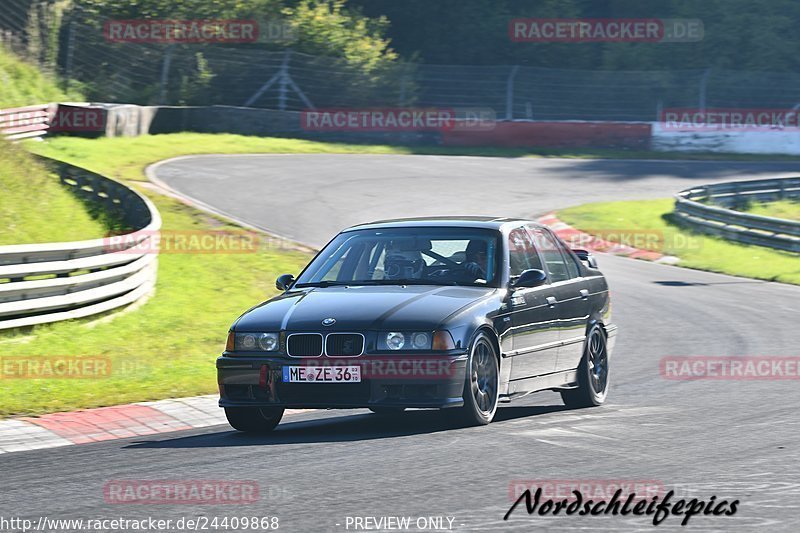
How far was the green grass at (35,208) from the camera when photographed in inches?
684

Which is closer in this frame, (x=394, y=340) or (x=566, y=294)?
(x=394, y=340)

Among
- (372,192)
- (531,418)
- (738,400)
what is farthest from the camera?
(372,192)

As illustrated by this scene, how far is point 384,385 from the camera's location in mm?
8344

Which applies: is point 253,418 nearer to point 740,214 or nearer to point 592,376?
point 592,376

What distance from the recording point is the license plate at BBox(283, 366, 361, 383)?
8.38m

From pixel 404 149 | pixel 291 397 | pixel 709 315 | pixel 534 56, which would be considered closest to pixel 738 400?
pixel 291 397

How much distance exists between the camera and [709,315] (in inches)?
712

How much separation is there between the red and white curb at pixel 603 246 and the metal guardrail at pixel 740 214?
2.66m

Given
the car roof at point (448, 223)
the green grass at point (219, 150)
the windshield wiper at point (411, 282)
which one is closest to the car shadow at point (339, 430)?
the windshield wiper at point (411, 282)

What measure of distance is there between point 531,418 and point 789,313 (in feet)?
32.5

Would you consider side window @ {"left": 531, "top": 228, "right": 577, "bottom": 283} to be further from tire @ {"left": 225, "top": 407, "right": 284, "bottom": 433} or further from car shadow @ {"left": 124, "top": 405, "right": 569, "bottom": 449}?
tire @ {"left": 225, "top": 407, "right": 284, "bottom": 433}

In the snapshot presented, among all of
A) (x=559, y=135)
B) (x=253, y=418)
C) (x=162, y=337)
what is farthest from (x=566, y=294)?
(x=559, y=135)

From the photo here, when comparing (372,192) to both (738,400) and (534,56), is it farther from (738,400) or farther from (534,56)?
(534,56)

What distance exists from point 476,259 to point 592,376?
170cm
